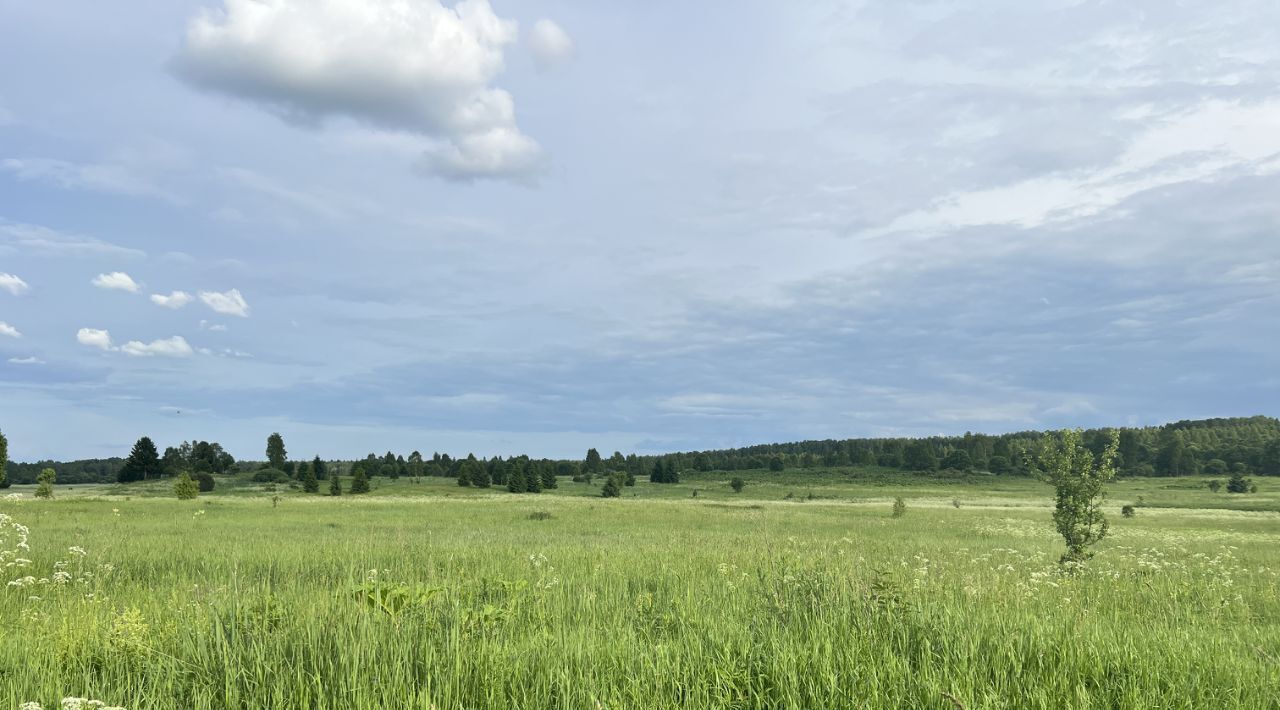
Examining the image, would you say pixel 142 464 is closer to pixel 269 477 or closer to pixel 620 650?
pixel 269 477

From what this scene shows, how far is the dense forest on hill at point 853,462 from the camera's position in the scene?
135125 mm

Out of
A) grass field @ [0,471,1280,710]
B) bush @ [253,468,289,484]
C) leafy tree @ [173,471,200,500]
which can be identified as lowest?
bush @ [253,468,289,484]

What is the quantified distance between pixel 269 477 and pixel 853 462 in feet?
435

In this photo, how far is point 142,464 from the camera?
12338cm

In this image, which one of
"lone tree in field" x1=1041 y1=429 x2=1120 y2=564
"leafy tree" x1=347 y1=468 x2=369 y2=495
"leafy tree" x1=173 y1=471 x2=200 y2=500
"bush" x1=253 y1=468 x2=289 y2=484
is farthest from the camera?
"bush" x1=253 y1=468 x2=289 y2=484

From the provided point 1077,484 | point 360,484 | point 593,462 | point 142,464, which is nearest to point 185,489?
point 360,484

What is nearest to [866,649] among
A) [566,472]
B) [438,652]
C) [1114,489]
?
[438,652]

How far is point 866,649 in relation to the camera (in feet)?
17.6

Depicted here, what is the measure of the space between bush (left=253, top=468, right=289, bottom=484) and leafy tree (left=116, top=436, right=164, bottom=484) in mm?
19292

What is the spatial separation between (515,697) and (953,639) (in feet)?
11.6

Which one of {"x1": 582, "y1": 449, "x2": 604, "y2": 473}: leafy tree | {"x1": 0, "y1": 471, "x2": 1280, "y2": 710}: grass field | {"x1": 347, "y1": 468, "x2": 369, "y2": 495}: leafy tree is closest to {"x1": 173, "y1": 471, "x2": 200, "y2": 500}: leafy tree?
{"x1": 347, "y1": 468, "x2": 369, "y2": 495}: leafy tree

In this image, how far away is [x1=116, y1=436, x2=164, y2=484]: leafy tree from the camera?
122 meters

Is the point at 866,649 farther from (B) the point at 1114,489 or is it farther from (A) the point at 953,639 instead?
(B) the point at 1114,489

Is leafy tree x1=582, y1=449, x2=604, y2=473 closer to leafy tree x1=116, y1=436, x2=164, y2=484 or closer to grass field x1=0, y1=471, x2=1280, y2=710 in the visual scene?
leafy tree x1=116, y1=436, x2=164, y2=484
